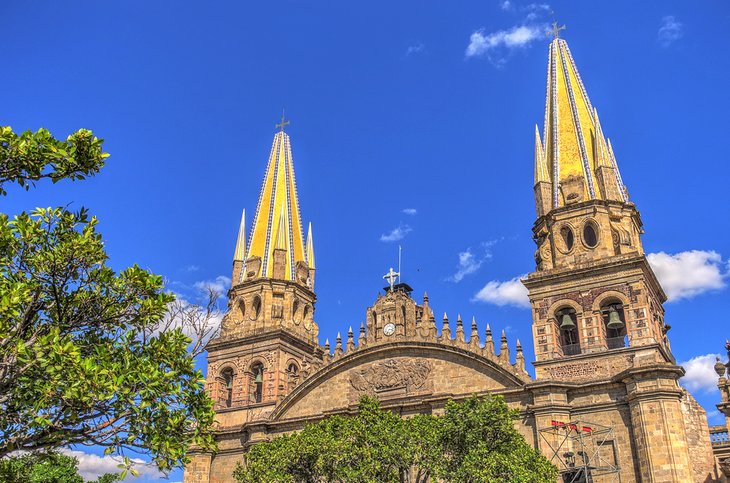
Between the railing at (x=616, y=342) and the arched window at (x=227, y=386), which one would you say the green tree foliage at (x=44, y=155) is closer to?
the railing at (x=616, y=342)

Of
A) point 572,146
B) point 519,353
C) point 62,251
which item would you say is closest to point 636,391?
point 519,353

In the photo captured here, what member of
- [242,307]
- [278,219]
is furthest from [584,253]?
[242,307]

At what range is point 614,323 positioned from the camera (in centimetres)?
2675

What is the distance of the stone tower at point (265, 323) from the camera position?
3281 centimetres

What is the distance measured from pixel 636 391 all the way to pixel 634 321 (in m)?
2.98

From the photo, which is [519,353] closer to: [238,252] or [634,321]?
[634,321]

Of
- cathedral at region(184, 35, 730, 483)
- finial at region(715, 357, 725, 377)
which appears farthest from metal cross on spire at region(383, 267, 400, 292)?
finial at region(715, 357, 725, 377)

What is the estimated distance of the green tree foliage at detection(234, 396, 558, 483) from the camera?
20516 millimetres

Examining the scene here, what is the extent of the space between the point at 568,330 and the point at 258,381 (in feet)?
48.2

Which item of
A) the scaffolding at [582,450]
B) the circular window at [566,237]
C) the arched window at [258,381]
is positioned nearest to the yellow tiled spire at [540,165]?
the circular window at [566,237]

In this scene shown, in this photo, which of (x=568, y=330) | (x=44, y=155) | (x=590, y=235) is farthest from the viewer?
(x=590, y=235)

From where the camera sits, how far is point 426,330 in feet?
98.2

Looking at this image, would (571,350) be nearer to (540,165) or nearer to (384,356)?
(384,356)

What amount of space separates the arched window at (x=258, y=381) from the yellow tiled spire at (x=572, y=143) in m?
15.7
